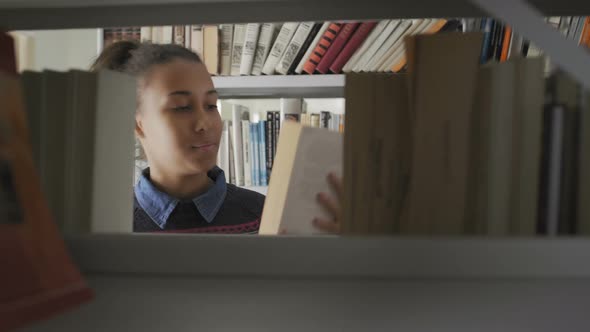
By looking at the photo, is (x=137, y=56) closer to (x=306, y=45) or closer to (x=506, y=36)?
(x=306, y=45)

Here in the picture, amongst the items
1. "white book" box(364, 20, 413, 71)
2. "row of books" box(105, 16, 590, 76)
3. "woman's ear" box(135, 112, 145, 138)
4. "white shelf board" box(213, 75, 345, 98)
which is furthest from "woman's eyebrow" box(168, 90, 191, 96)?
"white book" box(364, 20, 413, 71)

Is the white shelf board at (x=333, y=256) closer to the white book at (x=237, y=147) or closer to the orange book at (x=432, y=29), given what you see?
the orange book at (x=432, y=29)

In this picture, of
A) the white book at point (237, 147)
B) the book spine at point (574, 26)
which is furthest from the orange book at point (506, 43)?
the white book at point (237, 147)

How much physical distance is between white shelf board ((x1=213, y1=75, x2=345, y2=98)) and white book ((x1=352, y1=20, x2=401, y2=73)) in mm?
81

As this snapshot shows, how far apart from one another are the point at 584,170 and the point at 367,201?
0.24m

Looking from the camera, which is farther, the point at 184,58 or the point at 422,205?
the point at 184,58

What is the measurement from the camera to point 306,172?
0.76 metres

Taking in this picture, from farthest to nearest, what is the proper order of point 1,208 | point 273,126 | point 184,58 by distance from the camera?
1. point 273,126
2. point 184,58
3. point 1,208

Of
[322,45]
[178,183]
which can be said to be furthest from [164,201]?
[322,45]

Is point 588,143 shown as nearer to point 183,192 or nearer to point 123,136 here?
point 123,136

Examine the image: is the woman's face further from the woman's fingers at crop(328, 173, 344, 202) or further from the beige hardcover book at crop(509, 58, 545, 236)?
the beige hardcover book at crop(509, 58, 545, 236)

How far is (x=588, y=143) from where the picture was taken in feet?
1.76

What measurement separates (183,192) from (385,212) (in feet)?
3.57

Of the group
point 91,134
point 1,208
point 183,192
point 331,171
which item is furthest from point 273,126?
point 1,208
